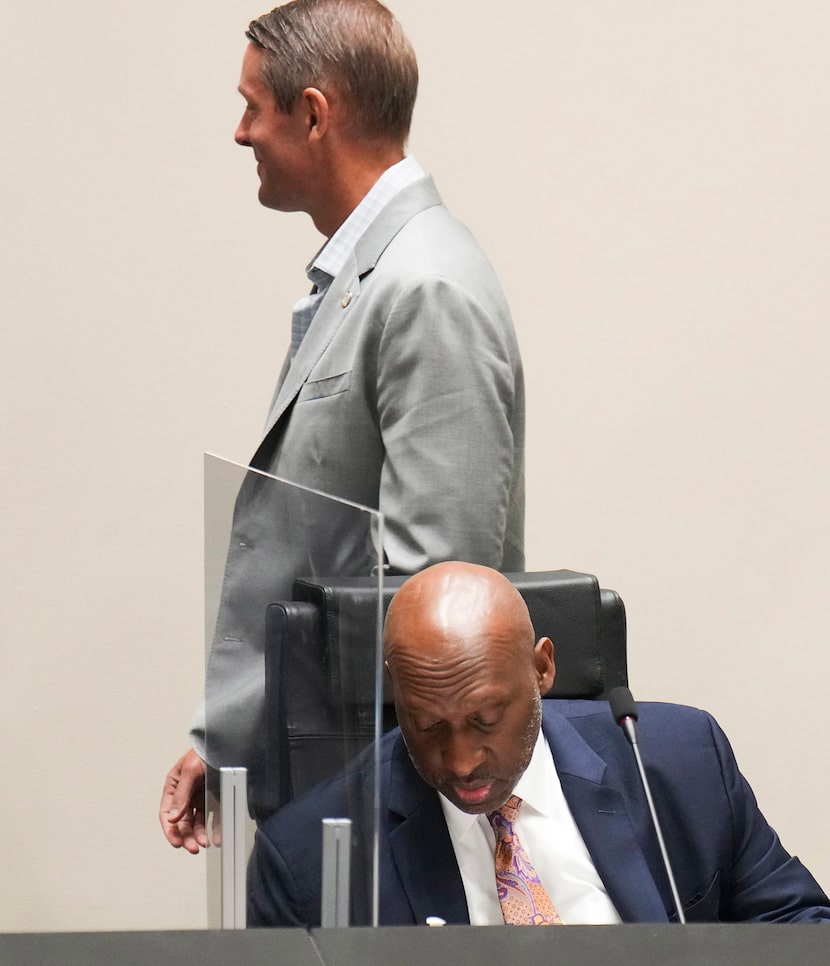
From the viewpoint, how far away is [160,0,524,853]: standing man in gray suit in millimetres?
1658

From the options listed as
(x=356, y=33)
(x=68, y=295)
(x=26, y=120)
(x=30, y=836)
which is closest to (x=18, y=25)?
(x=26, y=120)

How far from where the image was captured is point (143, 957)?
81 cm

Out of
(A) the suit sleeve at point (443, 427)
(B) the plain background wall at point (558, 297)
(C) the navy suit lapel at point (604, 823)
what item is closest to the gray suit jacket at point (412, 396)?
(A) the suit sleeve at point (443, 427)

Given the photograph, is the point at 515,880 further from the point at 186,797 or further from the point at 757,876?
the point at 186,797

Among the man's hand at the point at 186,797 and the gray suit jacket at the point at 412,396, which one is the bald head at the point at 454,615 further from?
the man's hand at the point at 186,797

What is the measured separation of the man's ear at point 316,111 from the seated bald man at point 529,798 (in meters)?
0.65

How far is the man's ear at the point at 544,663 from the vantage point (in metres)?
1.50

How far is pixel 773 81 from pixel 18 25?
→ 1468mm

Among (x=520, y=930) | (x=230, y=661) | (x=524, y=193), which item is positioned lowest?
(x=520, y=930)

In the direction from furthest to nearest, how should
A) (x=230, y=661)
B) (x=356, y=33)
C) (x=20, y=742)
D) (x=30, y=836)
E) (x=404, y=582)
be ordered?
(x=356, y=33)
(x=20, y=742)
(x=404, y=582)
(x=30, y=836)
(x=230, y=661)

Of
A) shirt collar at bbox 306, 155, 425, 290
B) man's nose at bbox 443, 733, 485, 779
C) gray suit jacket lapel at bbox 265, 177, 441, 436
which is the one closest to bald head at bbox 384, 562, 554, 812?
man's nose at bbox 443, 733, 485, 779

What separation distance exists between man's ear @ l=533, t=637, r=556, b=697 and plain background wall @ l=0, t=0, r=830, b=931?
1424mm

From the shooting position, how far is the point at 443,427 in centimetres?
165

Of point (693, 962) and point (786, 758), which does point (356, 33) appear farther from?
point (786, 758)
